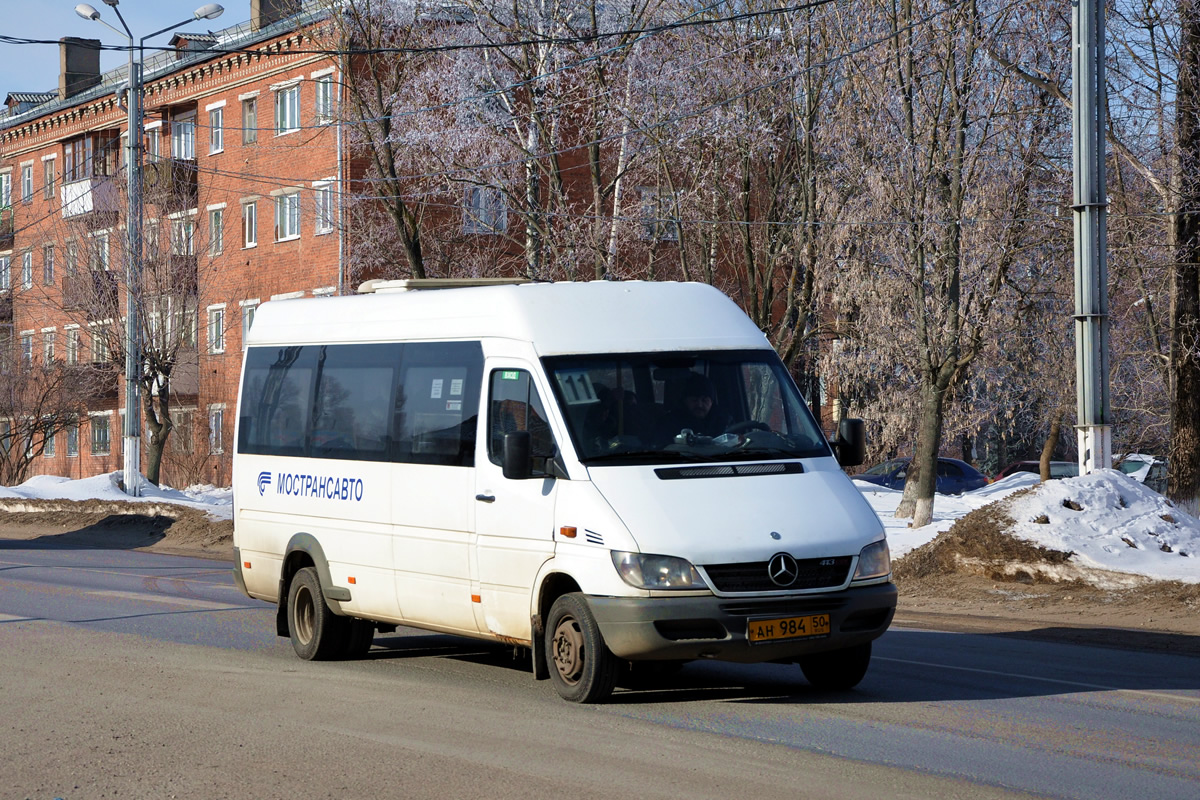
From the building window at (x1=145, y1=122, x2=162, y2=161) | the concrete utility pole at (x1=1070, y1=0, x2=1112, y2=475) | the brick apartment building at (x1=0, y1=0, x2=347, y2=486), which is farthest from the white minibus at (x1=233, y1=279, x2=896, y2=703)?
the building window at (x1=145, y1=122, x2=162, y2=161)

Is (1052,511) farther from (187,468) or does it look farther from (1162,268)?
(187,468)

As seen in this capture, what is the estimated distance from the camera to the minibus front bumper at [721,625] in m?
8.67

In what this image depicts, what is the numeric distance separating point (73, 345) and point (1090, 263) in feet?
105

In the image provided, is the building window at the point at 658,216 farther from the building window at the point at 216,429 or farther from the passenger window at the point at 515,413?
the building window at the point at 216,429

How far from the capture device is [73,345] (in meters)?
43.7

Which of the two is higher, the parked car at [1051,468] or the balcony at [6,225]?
the balcony at [6,225]

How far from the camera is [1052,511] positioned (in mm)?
17969

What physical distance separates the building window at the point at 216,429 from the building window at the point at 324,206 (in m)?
7.66

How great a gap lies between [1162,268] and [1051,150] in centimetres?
291

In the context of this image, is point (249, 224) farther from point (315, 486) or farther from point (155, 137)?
point (315, 486)

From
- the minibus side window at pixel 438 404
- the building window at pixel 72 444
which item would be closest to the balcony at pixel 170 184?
the building window at pixel 72 444

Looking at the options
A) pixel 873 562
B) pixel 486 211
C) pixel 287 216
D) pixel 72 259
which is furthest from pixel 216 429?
pixel 873 562

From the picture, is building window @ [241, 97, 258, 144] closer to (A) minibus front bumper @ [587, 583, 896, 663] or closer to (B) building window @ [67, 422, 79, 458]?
(B) building window @ [67, 422, 79, 458]

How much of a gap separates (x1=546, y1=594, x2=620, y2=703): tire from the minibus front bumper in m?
0.13
